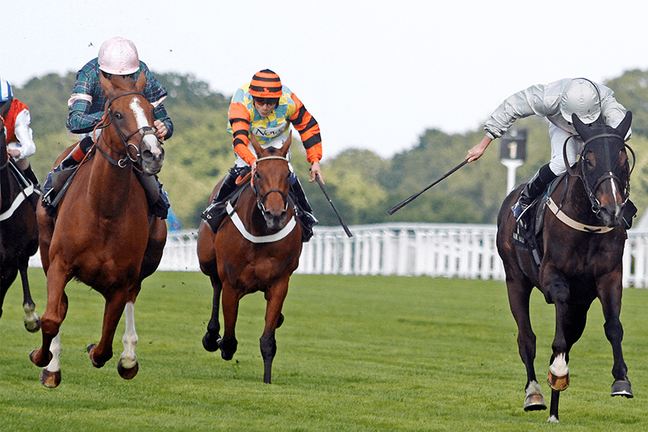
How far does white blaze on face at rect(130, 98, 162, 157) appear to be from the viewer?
589 cm

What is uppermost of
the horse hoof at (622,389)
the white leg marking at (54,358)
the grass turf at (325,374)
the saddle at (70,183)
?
the saddle at (70,183)

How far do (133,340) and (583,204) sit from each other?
3217mm

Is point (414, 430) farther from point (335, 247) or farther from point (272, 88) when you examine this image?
A: point (335, 247)

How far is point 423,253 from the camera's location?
81.5ft

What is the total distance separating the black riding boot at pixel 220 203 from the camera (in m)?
8.91

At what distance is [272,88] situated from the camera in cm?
843

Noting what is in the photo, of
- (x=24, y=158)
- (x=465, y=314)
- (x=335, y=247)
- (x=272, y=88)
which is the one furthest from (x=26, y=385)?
(x=335, y=247)

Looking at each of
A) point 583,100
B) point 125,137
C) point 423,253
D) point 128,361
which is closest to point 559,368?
point 583,100

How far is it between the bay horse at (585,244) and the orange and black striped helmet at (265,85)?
94.3 inches

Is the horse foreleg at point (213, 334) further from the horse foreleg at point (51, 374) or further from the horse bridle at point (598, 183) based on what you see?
the horse bridle at point (598, 183)

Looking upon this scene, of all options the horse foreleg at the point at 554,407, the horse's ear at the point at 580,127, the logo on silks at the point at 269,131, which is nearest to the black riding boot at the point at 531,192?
the horse's ear at the point at 580,127

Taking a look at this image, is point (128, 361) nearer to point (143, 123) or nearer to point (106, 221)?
point (106, 221)

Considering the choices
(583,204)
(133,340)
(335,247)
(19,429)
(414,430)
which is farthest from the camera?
(335,247)

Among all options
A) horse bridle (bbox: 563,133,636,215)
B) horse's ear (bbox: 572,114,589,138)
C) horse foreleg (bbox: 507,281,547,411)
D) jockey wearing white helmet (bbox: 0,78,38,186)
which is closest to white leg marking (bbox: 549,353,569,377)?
horse foreleg (bbox: 507,281,547,411)
